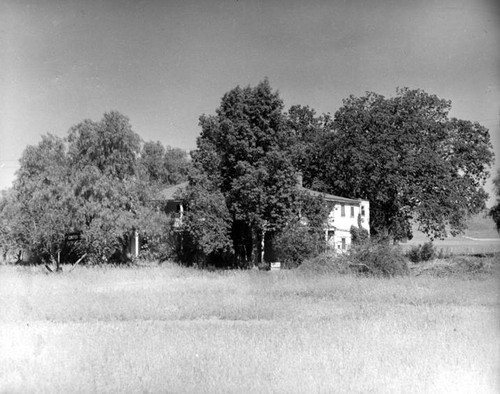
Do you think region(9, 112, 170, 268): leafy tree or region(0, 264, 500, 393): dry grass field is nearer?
region(0, 264, 500, 393): dry grass field

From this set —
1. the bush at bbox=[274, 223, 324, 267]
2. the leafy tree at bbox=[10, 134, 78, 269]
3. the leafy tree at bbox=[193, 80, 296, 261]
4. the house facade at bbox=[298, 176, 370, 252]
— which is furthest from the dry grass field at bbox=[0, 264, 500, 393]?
the house facade at bbox=[298, 176, 370, 252]

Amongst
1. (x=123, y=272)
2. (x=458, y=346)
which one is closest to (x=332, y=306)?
(x=458, y=346)

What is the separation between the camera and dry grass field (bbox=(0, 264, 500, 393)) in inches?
418

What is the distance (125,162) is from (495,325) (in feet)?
108

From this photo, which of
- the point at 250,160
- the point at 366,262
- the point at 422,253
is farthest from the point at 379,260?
the point at 422,253

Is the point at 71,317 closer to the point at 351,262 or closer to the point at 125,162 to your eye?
the point at 351,262

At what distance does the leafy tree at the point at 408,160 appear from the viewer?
57312 mm

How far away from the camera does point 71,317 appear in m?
19.2

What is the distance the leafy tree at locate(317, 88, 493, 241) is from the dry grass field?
2974 cm

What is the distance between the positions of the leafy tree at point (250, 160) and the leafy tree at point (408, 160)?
1770 cm

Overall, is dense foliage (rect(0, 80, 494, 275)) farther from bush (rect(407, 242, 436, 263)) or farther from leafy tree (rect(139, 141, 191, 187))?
leafy tree (rect(139, 141, 191, 187))

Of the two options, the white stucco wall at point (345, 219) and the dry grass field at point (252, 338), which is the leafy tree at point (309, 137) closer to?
the white stucco wall at point (345, 219)

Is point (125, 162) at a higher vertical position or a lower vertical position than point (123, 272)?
higher

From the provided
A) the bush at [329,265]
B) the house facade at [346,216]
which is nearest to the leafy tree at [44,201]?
the bush at [329,265]
